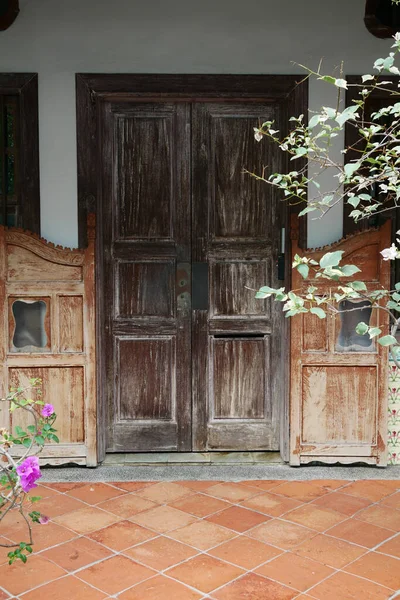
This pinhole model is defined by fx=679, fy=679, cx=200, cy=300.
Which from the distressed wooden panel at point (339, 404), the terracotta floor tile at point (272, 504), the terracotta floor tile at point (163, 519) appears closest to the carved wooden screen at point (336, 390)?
the distressed wooden panel at point (339, 404)

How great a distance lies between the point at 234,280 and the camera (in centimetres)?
449

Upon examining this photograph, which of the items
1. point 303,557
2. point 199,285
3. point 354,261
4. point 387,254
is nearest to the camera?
point 387,254

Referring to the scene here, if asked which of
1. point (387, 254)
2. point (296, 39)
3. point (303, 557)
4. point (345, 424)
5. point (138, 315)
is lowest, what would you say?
point (303, 557)

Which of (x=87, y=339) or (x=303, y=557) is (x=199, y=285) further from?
(x=303, y=557)

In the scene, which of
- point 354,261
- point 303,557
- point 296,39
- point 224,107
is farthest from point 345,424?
point 296,39

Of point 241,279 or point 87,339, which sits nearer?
point 87,339

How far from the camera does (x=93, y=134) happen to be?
429 cm

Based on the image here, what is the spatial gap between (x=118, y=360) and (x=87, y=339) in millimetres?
365

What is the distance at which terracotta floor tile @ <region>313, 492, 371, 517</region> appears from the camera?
11.9ft

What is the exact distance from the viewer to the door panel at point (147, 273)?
4402 mm

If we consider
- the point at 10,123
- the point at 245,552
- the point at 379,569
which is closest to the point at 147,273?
the point at 10,123

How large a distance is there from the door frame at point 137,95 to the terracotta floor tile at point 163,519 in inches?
34.4

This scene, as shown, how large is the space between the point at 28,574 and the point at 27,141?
102 inches

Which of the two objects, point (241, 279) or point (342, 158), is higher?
point (342, 158)
